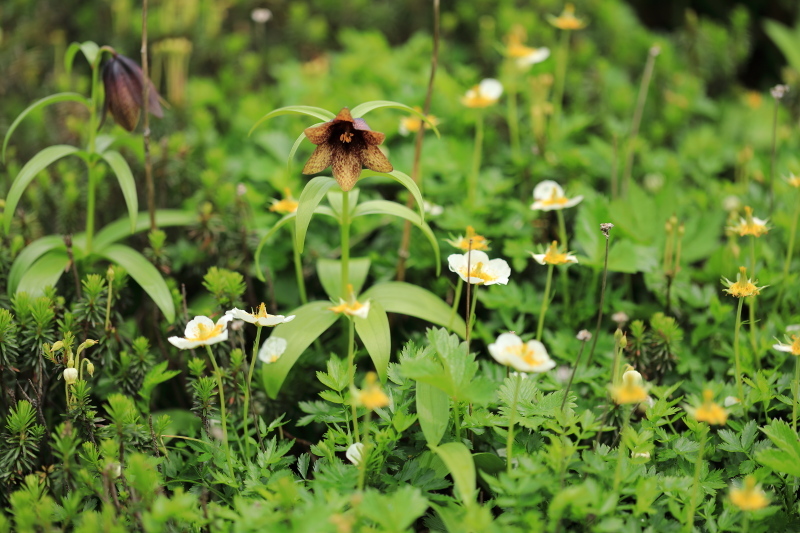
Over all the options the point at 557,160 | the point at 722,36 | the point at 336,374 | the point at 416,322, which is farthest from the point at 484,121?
the point at 336,374

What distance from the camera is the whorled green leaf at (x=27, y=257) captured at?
1578 mm

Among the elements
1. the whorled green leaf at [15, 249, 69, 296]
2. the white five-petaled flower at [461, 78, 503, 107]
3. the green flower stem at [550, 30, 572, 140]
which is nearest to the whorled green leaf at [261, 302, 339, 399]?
the whorled green leaf at [15, 249, 69, 296]

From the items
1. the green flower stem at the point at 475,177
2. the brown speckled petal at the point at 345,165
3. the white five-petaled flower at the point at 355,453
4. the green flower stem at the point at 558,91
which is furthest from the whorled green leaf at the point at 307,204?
the green flower stem at the point at 558,91

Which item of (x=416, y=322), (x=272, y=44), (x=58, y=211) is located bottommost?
(x=416, y=322)

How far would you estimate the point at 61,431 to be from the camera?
1134 millimetres

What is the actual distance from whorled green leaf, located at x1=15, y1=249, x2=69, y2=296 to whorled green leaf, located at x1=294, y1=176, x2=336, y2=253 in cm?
66

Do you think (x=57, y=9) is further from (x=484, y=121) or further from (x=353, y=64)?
(x=484, y=121)

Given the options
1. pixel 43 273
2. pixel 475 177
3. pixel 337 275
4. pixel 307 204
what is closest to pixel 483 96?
pixel 475 177

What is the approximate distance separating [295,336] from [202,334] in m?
0.29

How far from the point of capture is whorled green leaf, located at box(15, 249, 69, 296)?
152 cm

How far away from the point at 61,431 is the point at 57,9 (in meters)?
2.47

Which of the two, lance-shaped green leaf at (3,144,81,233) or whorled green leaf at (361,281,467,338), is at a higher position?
lance-shaped green leaf at (3,144,81,233)

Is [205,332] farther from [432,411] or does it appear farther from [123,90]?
[123,90]

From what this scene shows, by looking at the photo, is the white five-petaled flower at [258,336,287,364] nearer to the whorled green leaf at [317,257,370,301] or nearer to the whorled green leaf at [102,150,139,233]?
the whorled green leaf at [317,257,370,301]
